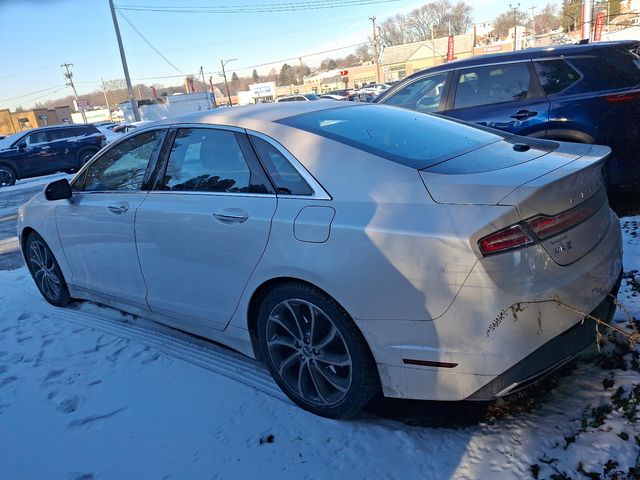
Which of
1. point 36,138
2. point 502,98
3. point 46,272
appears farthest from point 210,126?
point 36,138

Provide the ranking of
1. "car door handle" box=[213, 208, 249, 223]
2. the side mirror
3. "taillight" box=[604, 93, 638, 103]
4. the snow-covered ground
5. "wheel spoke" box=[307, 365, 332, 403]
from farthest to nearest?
"taillight" box=[604, 93, 638, 103]
the side mirror
"car door handle" box=[213, 208, 249, 223]
"wheel spoke" box=[307, 365, 332, 403]
the snow-covered ground

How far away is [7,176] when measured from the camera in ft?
49.9

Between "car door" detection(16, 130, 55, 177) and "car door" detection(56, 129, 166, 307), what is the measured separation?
1333 cm

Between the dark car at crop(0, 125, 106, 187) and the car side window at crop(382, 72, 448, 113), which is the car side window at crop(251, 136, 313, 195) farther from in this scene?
the dark car at crop(0, 125, 106, 187)

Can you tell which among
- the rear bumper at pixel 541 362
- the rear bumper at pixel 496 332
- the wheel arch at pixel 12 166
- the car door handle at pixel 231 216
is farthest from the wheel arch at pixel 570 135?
the wheel arch at pixel 12 166

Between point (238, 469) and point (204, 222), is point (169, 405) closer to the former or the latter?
point (238, 469)

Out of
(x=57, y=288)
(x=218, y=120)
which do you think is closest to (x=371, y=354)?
(x=218, y=120)

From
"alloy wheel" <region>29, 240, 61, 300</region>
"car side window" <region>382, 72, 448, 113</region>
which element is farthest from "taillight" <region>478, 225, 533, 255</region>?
"car side window" <region>382, 72, 448, 113</region>

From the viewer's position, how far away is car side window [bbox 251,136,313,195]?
98.6 inches

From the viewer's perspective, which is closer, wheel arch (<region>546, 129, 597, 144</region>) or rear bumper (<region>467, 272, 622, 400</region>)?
rear bumper (<region>467, 272, 622, 400</region>)

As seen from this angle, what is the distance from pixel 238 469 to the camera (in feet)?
7.42

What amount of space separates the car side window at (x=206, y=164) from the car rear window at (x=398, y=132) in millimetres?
371

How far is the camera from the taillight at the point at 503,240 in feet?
6.29

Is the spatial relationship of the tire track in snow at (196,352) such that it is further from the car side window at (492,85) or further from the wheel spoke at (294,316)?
the car side window at (492,85)
